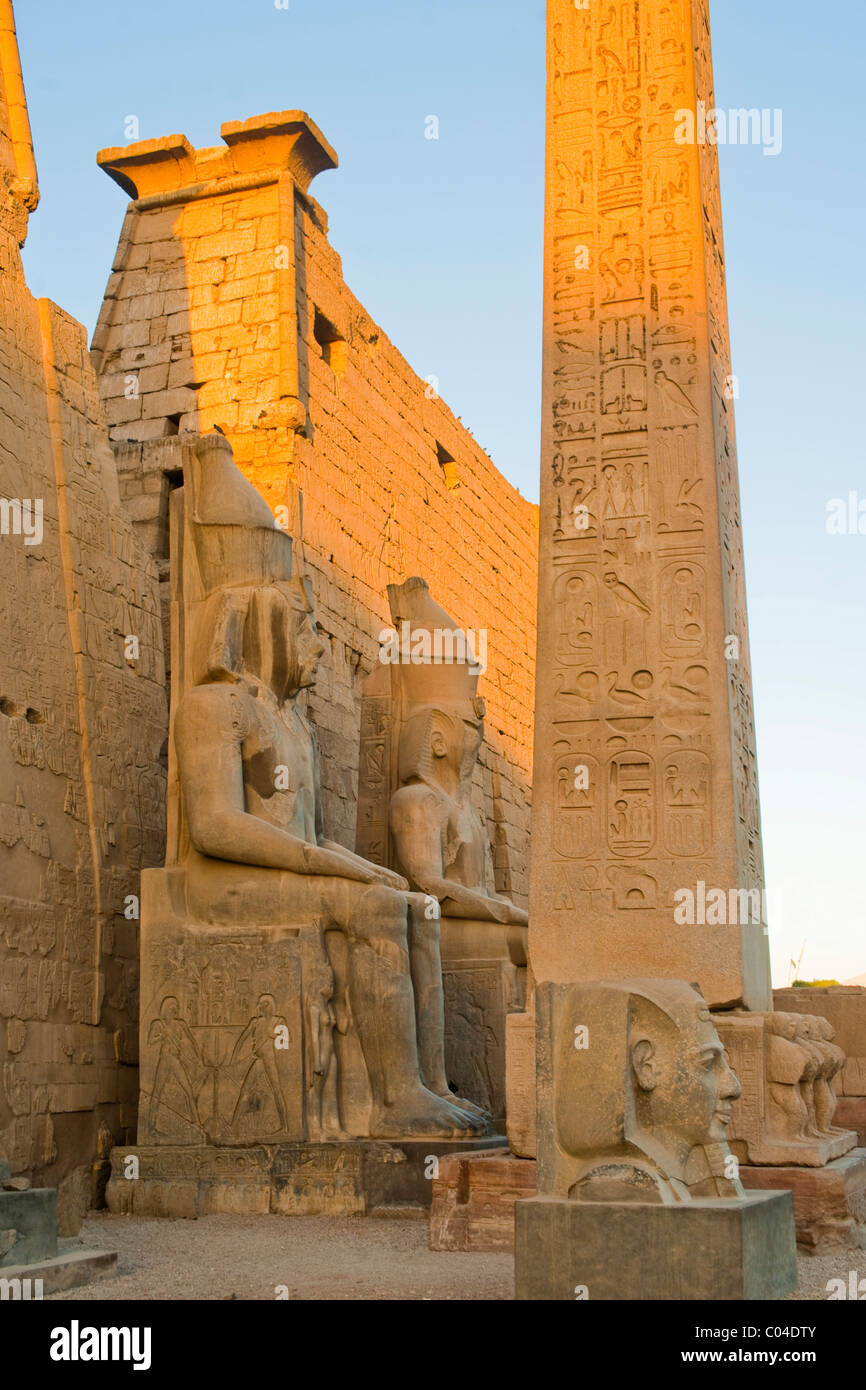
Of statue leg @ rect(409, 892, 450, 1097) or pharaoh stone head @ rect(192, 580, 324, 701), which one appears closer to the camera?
statue leg @ rect(409, 892, 450, 1097)

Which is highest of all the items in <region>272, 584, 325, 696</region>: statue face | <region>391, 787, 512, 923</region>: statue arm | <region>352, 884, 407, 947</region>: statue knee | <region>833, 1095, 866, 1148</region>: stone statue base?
<region>272, 584, 325, 696</region>: statue face

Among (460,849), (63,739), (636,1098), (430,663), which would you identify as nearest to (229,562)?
(63,739)

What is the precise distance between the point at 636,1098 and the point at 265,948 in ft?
9.35

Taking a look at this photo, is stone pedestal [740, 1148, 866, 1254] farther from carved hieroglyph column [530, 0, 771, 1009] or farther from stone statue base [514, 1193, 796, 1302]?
stone statue base [514, 1193, 796, 1302]

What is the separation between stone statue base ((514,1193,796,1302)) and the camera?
3379mm

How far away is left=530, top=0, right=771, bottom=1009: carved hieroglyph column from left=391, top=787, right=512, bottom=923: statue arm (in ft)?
8.52

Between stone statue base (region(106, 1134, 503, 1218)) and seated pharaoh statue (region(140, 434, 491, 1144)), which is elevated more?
seated pharaoh statue (region(140, 434, 491, 1144))

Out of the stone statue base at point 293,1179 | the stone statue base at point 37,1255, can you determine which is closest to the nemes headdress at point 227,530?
the stone statue base at point 293,1179

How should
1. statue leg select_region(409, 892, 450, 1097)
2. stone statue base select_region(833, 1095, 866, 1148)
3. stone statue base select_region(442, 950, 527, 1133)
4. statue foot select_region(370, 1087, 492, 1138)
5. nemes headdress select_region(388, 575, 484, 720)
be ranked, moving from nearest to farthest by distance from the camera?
1. statue foot select_region(370, 1087, 492, 1138)
2. stone statue base select_region(833, 1095, 866, 1148)
3. statue leg select_region(409, 892, 450, 1097)
4. stone statue base select_region(442, 950, 527, 1133)
5. nemes headdress select_region(388, 575, 484, 720)

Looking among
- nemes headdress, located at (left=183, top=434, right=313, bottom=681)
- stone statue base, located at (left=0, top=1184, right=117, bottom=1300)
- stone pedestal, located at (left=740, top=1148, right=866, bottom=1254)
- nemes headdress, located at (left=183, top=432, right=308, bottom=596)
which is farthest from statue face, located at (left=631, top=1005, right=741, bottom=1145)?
nemes headdress, located at (left=183, top=432, right=308, bottom=596)

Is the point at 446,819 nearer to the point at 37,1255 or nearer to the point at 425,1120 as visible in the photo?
the point at 425,1120

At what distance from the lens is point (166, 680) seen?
834 cm

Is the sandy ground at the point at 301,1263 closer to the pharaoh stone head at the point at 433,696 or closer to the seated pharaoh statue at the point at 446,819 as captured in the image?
the seated pharaoh statue at the point at 446,819

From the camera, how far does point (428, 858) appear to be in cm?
766
